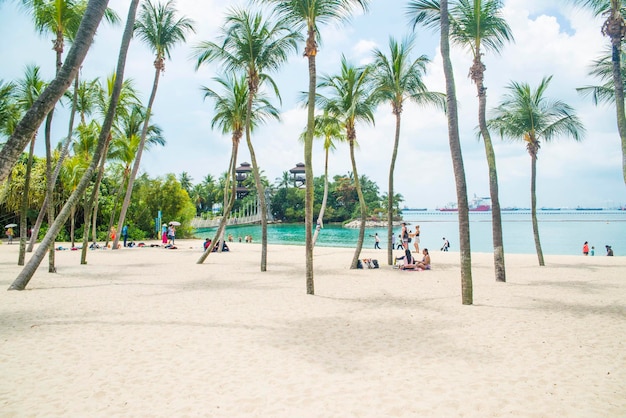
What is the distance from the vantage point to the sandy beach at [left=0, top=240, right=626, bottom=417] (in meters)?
3.56

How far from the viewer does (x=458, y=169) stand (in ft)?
26.9

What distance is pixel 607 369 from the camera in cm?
436

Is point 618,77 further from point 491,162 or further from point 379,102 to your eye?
point 379,102

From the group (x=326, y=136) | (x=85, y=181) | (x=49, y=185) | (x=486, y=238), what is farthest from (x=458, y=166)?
(x=486, y=238)

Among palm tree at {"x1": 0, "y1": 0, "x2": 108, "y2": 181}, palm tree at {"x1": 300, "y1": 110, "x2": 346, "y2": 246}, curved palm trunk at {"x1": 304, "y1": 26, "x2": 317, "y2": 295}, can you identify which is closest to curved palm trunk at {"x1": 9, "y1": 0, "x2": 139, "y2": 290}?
palm tree at {"x1": 0, "y1": 0, "x2": 108, "y2": 181}

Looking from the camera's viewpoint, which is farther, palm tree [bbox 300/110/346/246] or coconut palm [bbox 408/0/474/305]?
palm tree [bbox 300/110/346/246]

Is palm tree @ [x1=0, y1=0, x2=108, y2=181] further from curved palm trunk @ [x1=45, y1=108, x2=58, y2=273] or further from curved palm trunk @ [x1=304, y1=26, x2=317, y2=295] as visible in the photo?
curved palm trunk @ [x1=45, y1=108, x2=58, y2=273]

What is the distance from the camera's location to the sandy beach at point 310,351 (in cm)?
356

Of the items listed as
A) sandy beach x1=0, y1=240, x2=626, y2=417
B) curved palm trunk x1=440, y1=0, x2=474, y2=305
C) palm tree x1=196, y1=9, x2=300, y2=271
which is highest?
palm tree x1=196, y1=9, x2=300, y2=271

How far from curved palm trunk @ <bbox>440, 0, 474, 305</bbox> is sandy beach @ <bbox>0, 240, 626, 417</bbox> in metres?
0.59

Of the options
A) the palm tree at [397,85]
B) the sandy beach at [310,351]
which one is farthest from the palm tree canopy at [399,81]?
the sandy beach at [310,351]

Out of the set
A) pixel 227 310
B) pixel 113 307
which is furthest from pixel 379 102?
pixel 113 307

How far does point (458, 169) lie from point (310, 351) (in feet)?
17.2

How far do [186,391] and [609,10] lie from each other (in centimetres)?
1155
